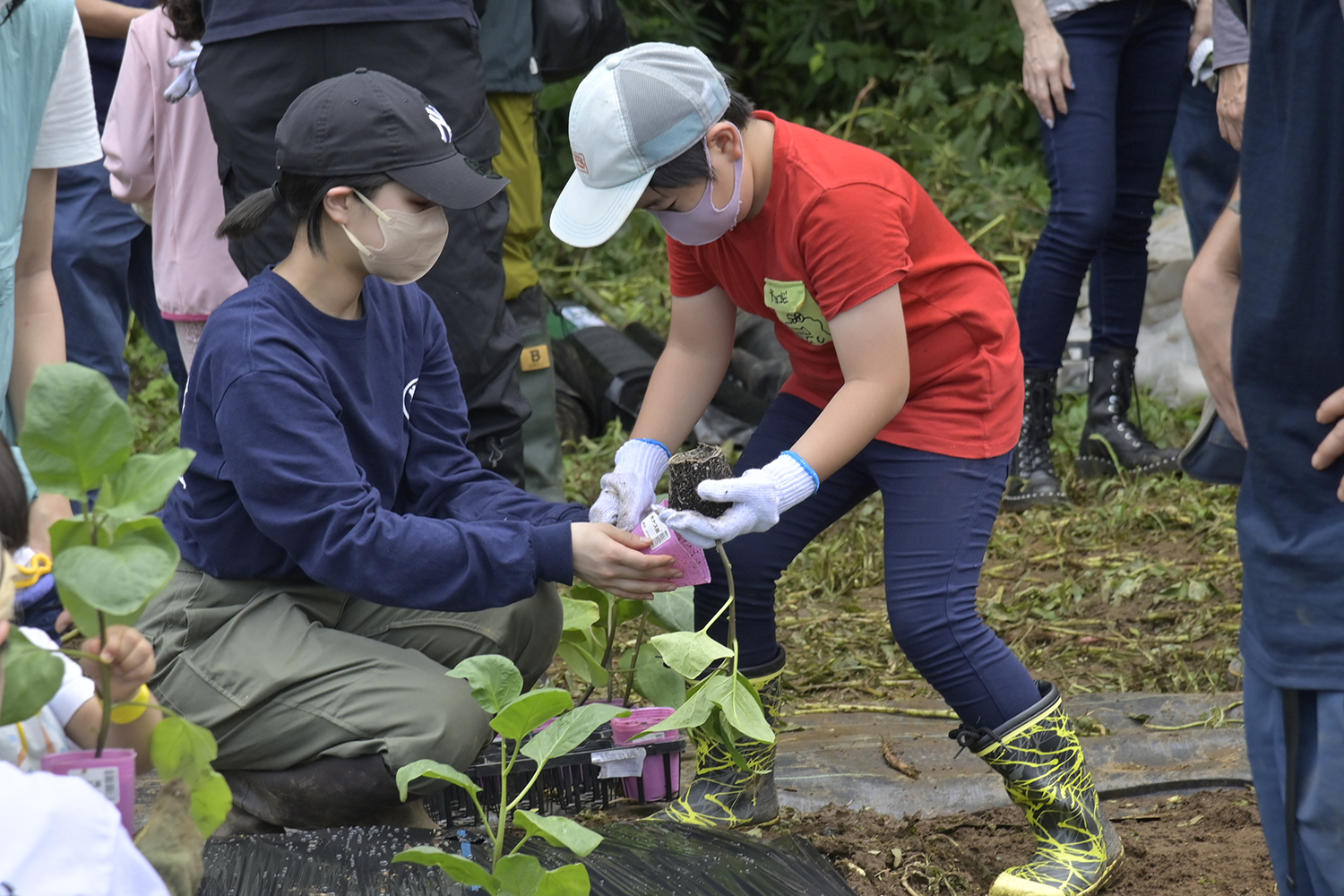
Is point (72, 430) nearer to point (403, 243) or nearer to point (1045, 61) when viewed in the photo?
point (403, 243)

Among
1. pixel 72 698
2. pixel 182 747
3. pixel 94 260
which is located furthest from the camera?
pixel 94 260

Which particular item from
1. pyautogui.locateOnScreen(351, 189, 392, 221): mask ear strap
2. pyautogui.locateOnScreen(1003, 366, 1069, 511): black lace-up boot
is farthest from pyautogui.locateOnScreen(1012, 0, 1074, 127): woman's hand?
pyautogui.locateOnScreen(351, 189, 392, 221): mask ear strap

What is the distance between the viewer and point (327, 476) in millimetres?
1913

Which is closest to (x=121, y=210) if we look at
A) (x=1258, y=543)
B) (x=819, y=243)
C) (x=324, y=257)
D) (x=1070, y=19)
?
(x=324, y=257)

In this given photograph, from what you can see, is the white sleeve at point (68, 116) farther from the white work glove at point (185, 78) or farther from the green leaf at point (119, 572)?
the green leaf at point (119, 572)

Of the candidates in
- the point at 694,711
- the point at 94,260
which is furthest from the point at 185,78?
the point at 694,711

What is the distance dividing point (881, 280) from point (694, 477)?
1.20 ft

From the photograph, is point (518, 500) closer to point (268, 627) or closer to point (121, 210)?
point (268, 627)

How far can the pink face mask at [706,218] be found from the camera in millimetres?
2027

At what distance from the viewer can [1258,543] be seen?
1.21 meters

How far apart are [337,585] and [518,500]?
1.18 ft

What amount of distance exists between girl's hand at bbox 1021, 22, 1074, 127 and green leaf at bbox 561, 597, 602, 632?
5.85ft

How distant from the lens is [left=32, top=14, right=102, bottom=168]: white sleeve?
2.23 meters

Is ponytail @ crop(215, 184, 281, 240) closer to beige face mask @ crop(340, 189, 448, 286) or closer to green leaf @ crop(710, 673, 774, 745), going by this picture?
beige face mask @ crop(340, 189, 448, 286)
